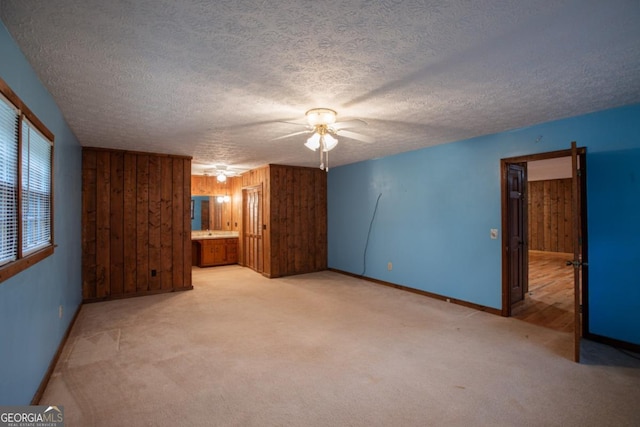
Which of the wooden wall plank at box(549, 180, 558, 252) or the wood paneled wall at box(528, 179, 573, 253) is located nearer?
the wood paneled wall at box(528, 179, 573, 253)

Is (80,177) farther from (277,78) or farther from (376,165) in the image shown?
(376,165)

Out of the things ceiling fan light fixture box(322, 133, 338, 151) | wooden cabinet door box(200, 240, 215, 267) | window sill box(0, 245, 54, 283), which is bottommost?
wooden cabinet door box(200, 240, 215, 267)

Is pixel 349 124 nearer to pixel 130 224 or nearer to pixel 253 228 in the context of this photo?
pixel 130 224

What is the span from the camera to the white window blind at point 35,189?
198cm

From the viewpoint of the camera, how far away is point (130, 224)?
4.87 meters

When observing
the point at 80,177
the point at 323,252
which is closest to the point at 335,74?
the point at 80,177

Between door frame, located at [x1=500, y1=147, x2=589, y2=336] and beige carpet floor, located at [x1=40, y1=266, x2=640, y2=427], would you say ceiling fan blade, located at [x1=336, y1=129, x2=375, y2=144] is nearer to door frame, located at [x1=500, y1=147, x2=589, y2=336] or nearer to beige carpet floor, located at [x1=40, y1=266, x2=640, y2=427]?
door frame, located at [x1=500, y1=147, x2=589, y2=336]

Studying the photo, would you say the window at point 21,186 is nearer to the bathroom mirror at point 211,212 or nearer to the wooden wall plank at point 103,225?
the wooden wall plank at point 103,225

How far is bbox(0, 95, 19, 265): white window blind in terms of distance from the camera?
162 centimetres

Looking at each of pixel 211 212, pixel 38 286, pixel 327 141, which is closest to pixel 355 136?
pixel 327 141

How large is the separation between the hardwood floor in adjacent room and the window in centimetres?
490

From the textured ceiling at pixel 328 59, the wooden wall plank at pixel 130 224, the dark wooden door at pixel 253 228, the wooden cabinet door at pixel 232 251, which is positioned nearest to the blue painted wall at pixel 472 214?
the textured ceiling at pixel 328 59

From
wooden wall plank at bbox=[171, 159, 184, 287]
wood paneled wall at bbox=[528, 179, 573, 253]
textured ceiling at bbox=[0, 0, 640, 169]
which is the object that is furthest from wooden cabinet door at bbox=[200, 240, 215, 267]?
wood paneled wall at bbox=[528, 179, 573, 253]

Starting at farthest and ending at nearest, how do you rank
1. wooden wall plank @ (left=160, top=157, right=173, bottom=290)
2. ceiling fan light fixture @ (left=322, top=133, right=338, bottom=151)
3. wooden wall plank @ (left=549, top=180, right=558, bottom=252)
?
wooden wall plank @ (left=549, top=180, right=558, bottom=252) → wooden wall plank @ (left=160, top=157, right=173, bottom=290) → ceiling fan light fixture @ (left=322, top=133, right=338, bottom=151)
